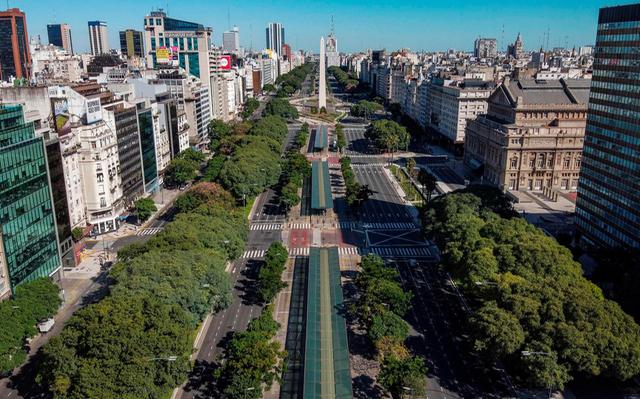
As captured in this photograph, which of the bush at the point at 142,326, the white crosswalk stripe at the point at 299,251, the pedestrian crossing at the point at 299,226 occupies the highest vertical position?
the bush at the point at 142,326

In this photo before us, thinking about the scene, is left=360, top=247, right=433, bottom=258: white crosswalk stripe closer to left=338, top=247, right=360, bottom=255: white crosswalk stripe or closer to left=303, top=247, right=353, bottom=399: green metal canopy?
left=338, top=247, right=360, bottom=255: white crosswalk stripe

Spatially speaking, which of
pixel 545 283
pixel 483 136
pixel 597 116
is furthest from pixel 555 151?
pixel 545 283

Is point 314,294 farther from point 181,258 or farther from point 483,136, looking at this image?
point 483,136

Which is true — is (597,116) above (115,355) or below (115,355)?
above

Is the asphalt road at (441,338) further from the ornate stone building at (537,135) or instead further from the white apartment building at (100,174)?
the white apartment building at (100,174)

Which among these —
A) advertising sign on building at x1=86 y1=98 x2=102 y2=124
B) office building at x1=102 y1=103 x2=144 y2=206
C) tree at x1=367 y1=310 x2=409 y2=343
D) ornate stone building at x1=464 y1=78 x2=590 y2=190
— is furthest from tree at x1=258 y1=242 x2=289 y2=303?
ornate stone building at x1=464 y1=78 x2=590 y2=190

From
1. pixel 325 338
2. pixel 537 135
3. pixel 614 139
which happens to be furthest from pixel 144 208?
pixel 537 135

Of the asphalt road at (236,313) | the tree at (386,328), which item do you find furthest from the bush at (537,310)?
the asphalt road at (236,313)
